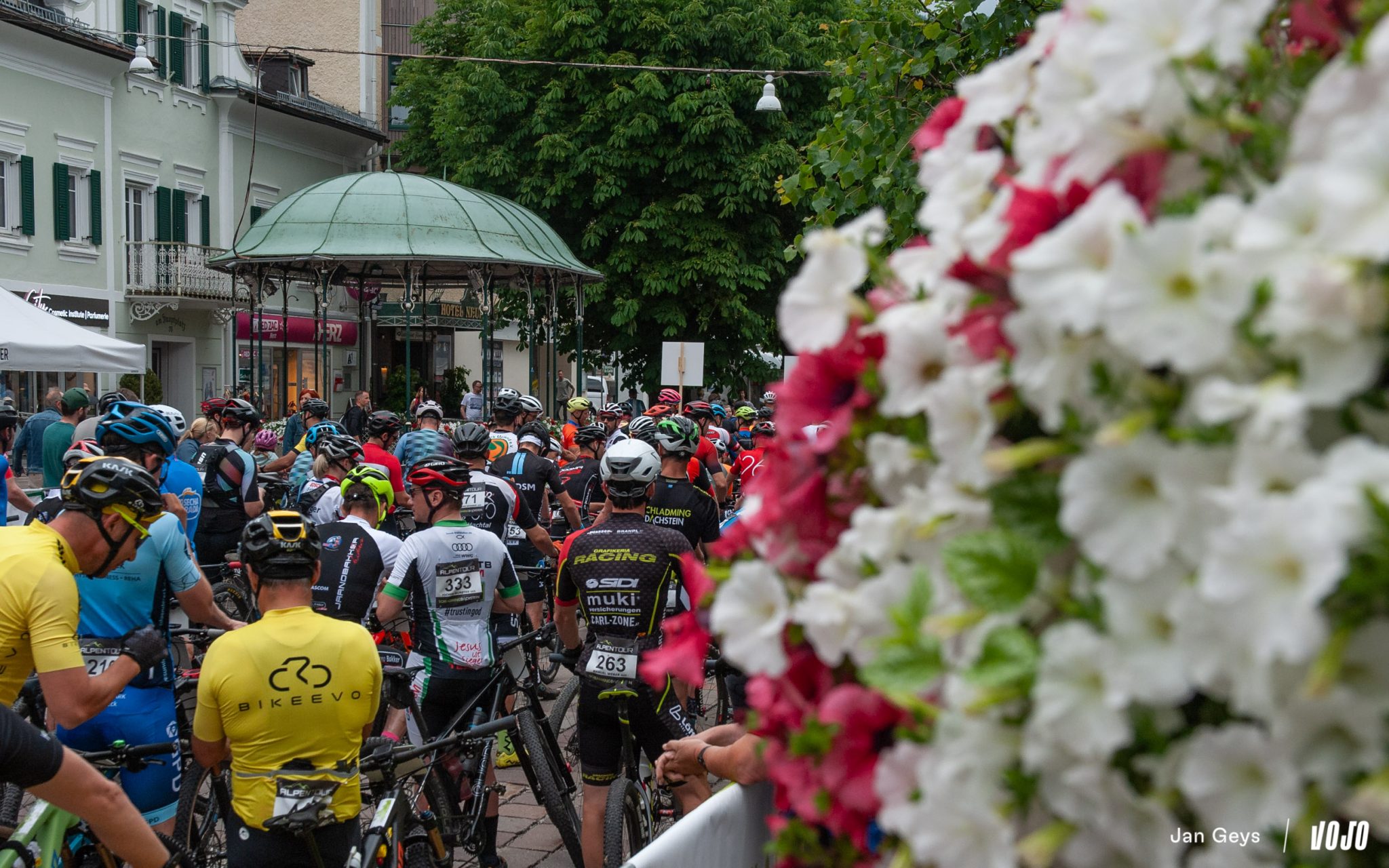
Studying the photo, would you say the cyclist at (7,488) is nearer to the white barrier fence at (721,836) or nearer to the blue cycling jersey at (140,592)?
the blue cycling jersey at (140,592)

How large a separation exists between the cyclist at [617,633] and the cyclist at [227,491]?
498cm

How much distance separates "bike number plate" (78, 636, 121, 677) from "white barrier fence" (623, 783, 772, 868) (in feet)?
10.5

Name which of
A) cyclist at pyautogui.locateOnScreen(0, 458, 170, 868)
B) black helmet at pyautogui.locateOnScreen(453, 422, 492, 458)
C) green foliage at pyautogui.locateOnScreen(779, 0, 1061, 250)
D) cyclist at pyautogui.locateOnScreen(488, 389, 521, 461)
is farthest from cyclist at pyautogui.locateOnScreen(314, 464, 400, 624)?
cyclist at pyautogui.locateOnScreen(488, 389, 521, 461)

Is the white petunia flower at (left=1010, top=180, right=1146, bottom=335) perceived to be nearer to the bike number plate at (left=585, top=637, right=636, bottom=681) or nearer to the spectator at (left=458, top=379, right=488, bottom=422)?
the bike number plate at (left=585, top=637, right=636, bottom=681)

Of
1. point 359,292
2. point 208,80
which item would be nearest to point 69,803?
point 359,292

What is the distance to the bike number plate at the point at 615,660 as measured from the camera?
20.6 feet

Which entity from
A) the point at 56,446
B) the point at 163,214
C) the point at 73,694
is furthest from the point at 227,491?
the point at 163,214

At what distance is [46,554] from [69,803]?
1102 mm

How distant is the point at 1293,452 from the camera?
806 millimetres

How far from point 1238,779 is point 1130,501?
200mm

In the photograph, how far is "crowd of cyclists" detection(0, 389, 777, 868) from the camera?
166 inches

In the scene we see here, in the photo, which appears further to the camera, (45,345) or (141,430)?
(45,345)

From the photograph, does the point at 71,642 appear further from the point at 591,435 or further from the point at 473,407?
the point at 473,407

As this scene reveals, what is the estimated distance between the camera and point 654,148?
27109mm
